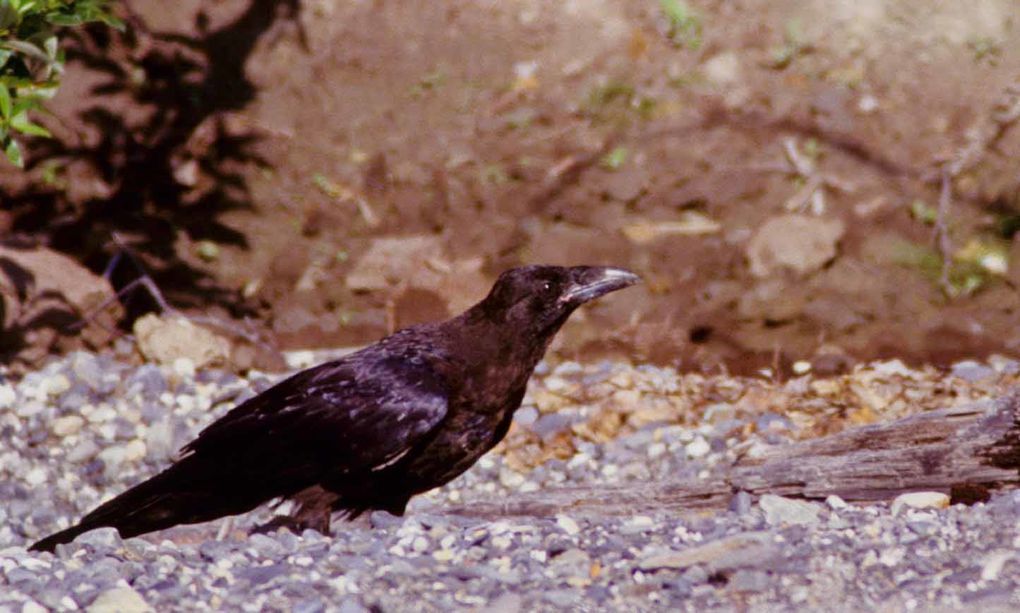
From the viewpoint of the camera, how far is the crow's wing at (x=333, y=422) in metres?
5.00

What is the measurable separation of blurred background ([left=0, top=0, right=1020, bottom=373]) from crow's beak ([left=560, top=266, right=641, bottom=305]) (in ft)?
6.90

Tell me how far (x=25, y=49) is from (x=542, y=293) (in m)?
1.86

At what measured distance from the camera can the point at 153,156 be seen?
8648mm

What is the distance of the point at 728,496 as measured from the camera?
4.79m

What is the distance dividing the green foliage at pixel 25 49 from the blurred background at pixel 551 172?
2.19 m

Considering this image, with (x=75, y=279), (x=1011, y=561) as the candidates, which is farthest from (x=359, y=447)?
(x=75, y=279)

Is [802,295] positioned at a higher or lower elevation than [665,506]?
lower

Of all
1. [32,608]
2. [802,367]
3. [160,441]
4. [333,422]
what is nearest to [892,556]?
[333,422]

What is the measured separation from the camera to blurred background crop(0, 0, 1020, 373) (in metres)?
7.79

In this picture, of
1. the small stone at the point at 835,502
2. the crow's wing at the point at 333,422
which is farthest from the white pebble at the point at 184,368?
the small stone at the point at 835,502

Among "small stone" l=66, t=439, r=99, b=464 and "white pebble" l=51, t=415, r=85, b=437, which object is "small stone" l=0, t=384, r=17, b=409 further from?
"small stone" l=66, t=439, r=99, b=464

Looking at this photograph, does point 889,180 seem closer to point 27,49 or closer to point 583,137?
point 583,137

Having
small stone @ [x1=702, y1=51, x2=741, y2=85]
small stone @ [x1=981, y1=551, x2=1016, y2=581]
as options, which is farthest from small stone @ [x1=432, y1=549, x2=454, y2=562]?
small stone @ [x1=702, y1=51, x2=741, y2=85]

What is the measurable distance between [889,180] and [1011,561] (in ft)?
16.4
